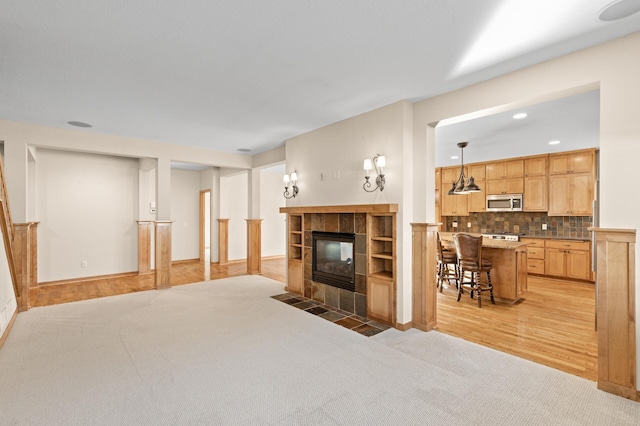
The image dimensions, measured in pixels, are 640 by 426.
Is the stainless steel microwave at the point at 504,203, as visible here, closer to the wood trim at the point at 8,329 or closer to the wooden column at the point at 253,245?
the wooden column at the point at 253,245

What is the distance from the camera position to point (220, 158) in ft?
21.2

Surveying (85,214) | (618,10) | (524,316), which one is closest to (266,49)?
(618,10)

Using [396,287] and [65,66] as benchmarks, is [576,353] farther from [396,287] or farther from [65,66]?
[65,66]

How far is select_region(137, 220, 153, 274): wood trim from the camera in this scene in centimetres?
690

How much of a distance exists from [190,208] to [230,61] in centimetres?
656

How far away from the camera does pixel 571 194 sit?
21.1ft

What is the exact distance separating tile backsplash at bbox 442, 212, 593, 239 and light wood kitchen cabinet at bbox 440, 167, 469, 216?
32cm

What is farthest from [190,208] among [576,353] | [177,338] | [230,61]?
[576,353]

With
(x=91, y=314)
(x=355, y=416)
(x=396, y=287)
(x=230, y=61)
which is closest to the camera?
(x=355, y=416)

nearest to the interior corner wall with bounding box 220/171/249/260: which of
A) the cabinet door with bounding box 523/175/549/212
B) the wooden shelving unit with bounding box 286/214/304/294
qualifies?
the wooden shelving unit with bounding box 286/214/304/294

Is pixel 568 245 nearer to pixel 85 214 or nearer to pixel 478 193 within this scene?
pixel 478 193

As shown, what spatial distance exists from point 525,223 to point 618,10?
614 centimetres

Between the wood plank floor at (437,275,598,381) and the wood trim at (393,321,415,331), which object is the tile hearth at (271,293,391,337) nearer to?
the wood trim at (393,321,415,331)

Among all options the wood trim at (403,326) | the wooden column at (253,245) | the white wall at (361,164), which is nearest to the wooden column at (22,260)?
the wooden column at (253,245)
